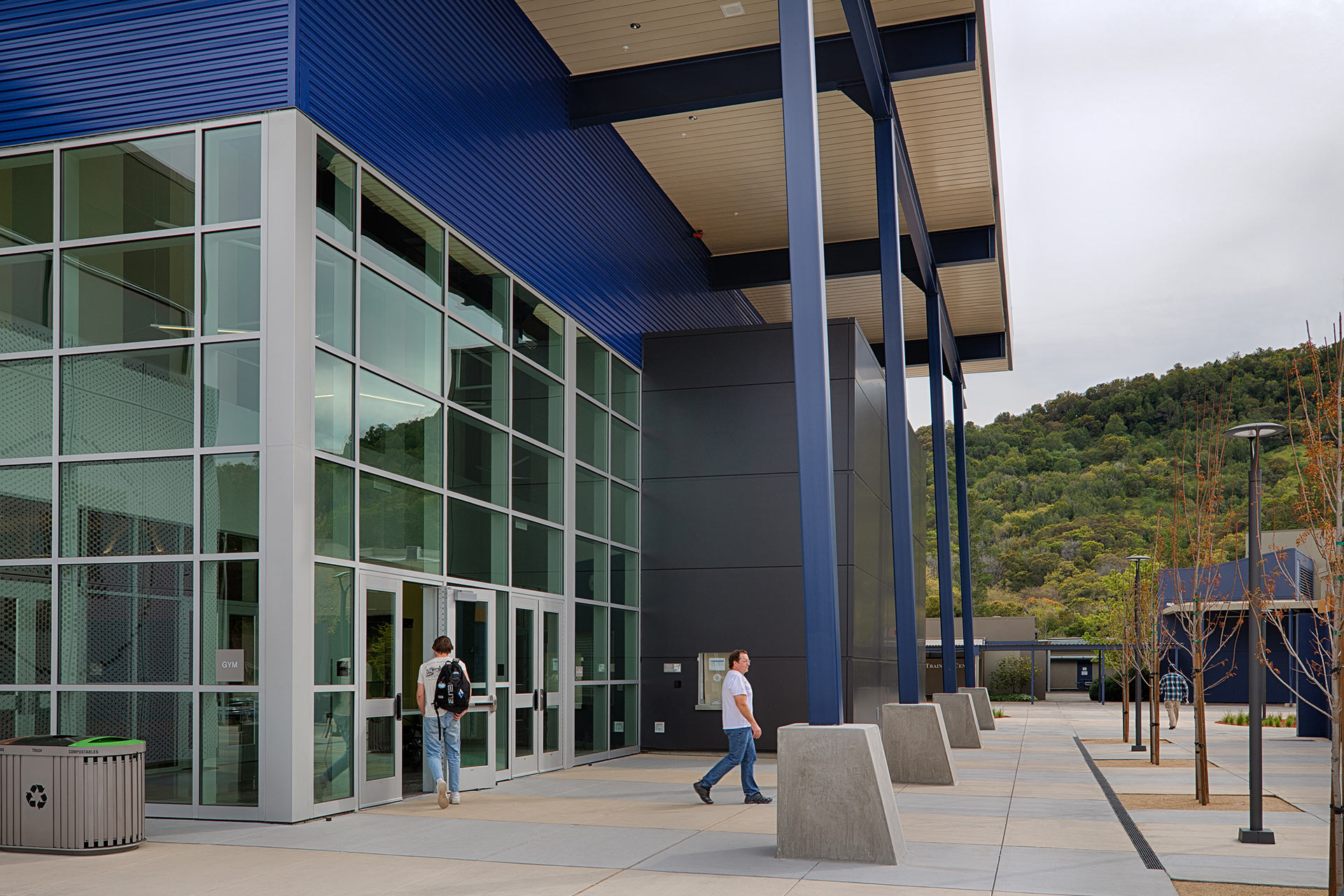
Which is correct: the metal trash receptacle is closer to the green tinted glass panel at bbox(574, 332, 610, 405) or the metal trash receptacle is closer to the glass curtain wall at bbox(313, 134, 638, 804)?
the glass curtain wall at bbox(313, 134, 638, 804)

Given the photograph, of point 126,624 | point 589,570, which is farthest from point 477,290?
point 126,624

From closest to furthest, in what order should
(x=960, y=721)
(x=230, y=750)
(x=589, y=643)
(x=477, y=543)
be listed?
1. (x=230, y=750)
2. (x=477, y=543)
3. (x=589, y=643)
4. (x=960, y=721)

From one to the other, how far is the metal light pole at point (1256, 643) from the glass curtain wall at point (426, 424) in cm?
895

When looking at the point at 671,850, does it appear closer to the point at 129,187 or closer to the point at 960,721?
the point at 129,187

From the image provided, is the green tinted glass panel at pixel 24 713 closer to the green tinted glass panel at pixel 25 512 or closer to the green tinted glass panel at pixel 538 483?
the green tinted glass panel at pixel 25 512

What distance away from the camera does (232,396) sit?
11.8 m

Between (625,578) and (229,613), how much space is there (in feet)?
34.9

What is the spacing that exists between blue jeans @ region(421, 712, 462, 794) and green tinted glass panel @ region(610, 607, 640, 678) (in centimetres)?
759

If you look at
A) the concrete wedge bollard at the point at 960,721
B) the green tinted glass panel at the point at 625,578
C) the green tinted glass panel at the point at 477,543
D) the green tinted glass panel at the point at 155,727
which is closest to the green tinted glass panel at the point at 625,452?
the green tinted glass panel at the point at 625,578

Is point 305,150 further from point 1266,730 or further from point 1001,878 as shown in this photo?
point 1266,730

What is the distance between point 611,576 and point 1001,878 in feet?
41.4

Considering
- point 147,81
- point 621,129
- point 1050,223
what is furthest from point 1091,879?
point 1050,223

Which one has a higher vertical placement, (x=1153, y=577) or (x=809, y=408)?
(x=809, y=408)

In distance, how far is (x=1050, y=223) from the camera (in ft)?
452
